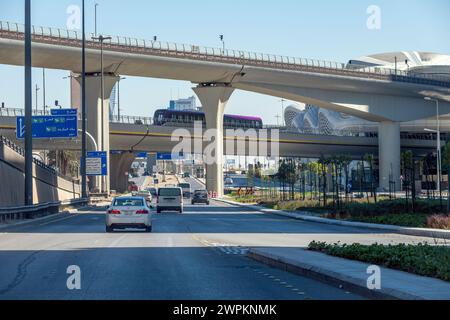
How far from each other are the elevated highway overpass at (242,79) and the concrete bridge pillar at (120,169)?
2433 centimetres

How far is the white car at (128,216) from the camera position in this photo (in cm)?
3472

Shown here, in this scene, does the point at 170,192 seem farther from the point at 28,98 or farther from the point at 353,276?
the point at 353,276

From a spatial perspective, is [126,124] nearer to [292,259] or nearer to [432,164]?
[432,164]

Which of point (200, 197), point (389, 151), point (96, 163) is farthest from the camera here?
point (389, 151)

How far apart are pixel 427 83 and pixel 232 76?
2438cm

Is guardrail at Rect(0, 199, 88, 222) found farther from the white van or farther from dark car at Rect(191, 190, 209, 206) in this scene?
dark car at Rect(191, 190, 209, 206)

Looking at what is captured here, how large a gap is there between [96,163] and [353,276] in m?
65.2

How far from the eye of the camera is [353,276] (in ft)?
47.6

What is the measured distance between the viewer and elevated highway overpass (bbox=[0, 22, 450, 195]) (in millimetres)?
74456

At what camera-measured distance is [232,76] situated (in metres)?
86.9

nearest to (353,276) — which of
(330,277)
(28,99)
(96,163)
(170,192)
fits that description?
(330,277)

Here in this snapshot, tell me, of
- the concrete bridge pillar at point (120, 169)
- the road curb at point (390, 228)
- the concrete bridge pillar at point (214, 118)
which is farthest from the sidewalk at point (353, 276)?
the concrete bridge pillar at point (120, 169)
